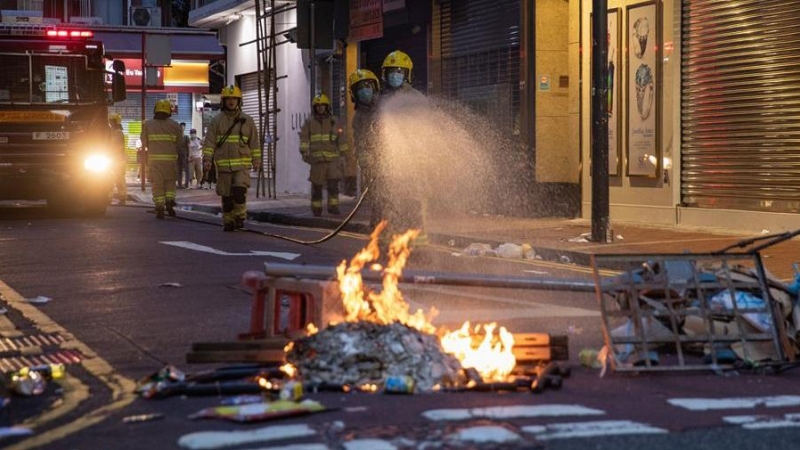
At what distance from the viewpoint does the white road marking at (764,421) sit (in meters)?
6.11

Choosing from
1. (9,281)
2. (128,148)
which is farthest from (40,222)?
(128,148)

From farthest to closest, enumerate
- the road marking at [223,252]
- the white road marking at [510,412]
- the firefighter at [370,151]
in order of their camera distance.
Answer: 1. the road marking at [223,252]
2. the firefighter at [370,151]
3. the white road marking at [510,412]

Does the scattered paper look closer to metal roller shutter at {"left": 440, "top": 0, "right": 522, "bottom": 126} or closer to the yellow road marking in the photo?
the yellow road marking

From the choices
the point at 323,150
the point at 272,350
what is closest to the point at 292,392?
the point at 272,350

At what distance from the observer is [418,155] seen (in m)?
12.8

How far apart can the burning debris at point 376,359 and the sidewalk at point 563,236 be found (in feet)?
16.6

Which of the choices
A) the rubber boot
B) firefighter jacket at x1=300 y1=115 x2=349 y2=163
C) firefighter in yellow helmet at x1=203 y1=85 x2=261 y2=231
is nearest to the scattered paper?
firefighter in yellow helmet at x1=203 y1=85 x2=261 y2=231

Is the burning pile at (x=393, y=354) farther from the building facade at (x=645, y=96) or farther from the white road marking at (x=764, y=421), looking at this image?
the building facade at (x=645, y=96)

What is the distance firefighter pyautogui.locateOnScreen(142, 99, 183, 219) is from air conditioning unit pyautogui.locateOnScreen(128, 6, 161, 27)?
3124cm

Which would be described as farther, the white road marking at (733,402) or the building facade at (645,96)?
the building facade at (645,96)

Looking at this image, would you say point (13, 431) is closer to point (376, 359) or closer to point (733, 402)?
point (376, 359)

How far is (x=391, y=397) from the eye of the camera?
22.3 feet

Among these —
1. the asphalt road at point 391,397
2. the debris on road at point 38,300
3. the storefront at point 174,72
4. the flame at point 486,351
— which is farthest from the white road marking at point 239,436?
the storefront at point 174,72

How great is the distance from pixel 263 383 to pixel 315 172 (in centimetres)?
1718
